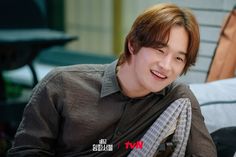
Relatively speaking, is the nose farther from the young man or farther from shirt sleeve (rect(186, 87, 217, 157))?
shirt sleeve (rect(186, 87, 217, 157))

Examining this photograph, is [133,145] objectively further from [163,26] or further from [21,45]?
[21,45]

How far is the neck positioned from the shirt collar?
2 cm

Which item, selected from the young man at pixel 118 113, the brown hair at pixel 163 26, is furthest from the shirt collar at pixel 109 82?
the brown hair at pixel 163 26

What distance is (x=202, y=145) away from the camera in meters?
1.44

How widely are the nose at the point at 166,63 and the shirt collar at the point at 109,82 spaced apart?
18cm

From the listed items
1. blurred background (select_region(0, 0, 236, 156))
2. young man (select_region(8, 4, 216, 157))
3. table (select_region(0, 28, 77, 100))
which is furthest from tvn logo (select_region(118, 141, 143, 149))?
table (select_region(0, 28, 77, 100))

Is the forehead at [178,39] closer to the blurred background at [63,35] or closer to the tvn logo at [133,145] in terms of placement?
the tvn logo at [133,145]

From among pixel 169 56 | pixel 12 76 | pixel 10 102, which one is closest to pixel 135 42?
pixel 169 56

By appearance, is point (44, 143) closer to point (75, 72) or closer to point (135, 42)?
point (75, 72)

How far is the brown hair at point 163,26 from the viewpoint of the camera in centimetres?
131

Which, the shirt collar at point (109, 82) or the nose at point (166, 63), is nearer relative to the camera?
the nose at point (166, 63)

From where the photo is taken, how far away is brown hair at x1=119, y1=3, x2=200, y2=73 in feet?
4.29

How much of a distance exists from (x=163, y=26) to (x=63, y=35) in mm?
1926

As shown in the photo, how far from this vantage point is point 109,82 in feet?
4.70
